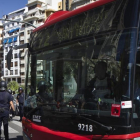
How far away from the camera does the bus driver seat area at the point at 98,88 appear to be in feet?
10.5

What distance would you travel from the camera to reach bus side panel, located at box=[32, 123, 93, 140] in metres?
3.35

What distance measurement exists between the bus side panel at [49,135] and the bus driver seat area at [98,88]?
0.42 m

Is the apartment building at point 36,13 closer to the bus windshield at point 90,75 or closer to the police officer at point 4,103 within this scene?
the police officer at point 4,103

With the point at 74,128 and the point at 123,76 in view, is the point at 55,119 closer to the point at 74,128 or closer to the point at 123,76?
the point at 74,128

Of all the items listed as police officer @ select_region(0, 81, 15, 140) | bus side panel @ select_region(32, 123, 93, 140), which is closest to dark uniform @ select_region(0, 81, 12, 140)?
police officer @ select_region(0, 81, 15, 140)

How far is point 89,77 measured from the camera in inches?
136

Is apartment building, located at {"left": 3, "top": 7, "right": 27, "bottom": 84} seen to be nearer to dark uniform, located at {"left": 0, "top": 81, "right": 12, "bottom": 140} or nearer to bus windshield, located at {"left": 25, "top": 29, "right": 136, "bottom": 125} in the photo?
dark uniform, located at {"left": 0, "top": 81, "right": 12, "bottom": 140}

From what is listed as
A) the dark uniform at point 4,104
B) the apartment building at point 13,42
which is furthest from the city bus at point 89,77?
the apartment building at point 13,42

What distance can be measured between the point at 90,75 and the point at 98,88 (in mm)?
240

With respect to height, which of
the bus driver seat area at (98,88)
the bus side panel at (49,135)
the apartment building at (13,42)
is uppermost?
the apartment building at (13,42)

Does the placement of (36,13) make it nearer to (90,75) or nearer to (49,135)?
(49,135)

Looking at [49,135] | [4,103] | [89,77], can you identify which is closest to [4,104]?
[4,103]

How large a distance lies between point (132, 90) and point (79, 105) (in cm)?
86

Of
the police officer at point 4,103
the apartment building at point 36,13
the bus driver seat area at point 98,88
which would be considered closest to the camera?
the bus driver seat area at point 98,88
